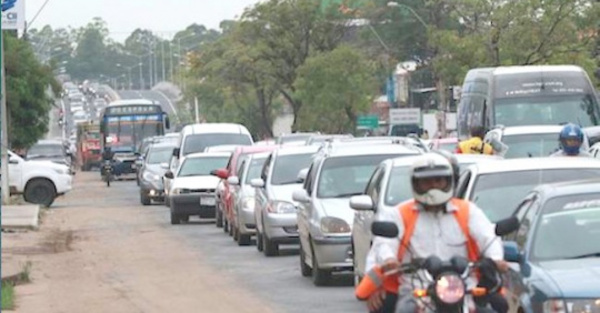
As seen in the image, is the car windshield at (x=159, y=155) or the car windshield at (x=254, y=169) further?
the car windshield at (x=159, y=155)

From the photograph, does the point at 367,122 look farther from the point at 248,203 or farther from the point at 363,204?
the point at 363,204

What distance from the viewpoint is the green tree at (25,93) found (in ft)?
172

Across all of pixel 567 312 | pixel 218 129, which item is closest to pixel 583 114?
pixel 218 129

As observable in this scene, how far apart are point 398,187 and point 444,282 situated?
8.54m

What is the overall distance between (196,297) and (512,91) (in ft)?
46.9

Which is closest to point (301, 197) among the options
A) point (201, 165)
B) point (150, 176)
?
point (201, 165)

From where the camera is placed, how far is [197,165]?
36.0 metres

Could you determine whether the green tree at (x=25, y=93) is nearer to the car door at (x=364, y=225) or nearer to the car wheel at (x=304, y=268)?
the car wheel at (x=304, y=268)

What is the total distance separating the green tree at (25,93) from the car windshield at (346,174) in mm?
32546

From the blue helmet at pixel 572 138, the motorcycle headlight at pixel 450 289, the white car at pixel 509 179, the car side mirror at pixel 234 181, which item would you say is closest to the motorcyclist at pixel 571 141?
the blue helmet at pixel 572 138

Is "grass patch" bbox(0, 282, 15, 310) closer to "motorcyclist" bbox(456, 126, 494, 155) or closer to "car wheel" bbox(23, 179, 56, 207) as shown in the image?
"motorcyclist" bbox(456, 126, 494, 155)

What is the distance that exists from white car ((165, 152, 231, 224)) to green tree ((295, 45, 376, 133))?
40894 mm

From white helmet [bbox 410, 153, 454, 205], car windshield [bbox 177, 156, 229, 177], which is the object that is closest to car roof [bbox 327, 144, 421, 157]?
white helmet [bbox 410, 153, 454, 205]

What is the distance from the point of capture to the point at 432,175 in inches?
337
